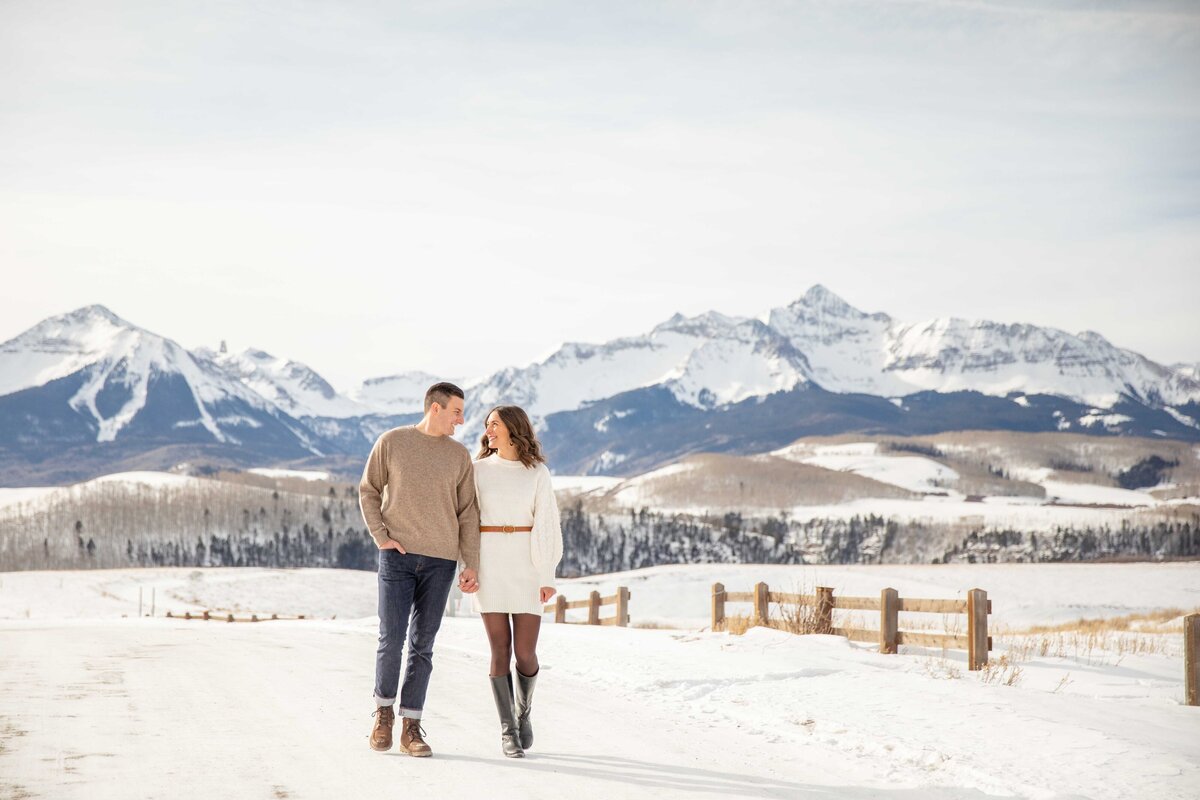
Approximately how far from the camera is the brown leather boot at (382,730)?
8055 mm

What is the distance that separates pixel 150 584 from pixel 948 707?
107422 millimetres

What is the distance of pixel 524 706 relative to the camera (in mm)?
8266

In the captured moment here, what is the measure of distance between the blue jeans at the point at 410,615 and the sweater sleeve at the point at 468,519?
0.13 m

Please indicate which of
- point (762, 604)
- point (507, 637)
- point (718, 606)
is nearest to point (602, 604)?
point (718, 606)

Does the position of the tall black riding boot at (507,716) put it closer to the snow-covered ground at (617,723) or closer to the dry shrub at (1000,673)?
the snow-covered ground at (617,723)

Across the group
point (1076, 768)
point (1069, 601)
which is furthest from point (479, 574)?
point (1069, 601)

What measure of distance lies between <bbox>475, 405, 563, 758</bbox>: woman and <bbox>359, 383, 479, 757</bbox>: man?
0.41 feet

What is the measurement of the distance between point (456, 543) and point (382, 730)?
1330 millimetres

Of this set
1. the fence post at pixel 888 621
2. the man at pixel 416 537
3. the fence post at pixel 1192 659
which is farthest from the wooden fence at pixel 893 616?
the man at pixel 416 537

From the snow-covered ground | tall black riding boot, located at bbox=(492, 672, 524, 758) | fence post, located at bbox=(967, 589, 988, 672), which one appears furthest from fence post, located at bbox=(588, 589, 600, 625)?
tall black riding boot, located at bbox=(492, 672, 524, 758)

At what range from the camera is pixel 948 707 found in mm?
10266

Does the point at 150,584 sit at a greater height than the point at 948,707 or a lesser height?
lesser

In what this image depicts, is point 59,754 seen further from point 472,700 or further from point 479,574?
point 472,700

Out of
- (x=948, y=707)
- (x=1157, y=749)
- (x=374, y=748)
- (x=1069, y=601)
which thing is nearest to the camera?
(x=374, y=748)
